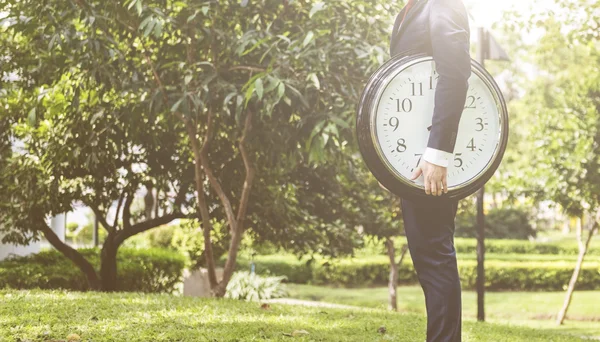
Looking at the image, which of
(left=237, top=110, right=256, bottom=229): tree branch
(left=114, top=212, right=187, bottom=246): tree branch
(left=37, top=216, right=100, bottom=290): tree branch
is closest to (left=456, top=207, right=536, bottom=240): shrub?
(left=114, top=212, right=187, bottom=246): tree branch

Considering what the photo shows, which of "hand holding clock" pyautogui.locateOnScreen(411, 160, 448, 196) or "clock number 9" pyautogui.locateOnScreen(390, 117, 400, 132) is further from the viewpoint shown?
"clock number 9" pyautogui.locateOnScreen(390, 117, 400, 132)

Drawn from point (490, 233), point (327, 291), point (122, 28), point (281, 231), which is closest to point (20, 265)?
point (281, 231)

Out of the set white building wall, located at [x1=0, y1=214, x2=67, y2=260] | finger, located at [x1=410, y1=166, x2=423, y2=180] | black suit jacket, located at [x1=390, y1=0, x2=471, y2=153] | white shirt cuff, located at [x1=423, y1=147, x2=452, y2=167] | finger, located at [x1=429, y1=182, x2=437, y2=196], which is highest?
black suit jacket, located at [x1=390, y1=0, x2=471, y2=153]

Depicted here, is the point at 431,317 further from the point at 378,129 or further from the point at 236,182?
the point at 236,182

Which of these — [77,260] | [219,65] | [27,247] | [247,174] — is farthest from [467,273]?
[219,65]

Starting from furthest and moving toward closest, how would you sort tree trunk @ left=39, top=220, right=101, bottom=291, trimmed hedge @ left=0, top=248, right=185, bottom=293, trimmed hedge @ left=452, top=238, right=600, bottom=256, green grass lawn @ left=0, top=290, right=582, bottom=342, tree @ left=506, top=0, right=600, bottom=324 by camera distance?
trimmed hedge @ left=452, top=238, right=600, bottom=256
tree @ left=506, top=0, right=600, bottom=324
tree trunk @ left=39, top=220, right=101, bottom=291
trimmed hedge @ left=0, top=248, right=185, bottom=293
green grass lawn @ left=0, top=290, right=582, bottom=342

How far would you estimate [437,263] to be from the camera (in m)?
3.04

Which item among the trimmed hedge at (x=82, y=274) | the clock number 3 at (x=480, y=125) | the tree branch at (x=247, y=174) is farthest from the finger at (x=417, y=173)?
the trimmed hedge at (x=82, y=274)

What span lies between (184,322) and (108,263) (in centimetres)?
613

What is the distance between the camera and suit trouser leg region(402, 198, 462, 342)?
9.91ft

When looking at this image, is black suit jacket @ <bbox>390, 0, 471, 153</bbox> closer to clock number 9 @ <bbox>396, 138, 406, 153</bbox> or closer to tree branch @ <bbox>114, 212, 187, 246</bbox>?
clock number 9 @ <bbox>396, 138, 406, 153</bbox>

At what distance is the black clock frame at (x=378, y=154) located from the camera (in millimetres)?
2990

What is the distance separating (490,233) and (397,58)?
28.7m

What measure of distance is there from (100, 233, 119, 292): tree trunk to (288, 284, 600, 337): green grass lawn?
6924 mm
